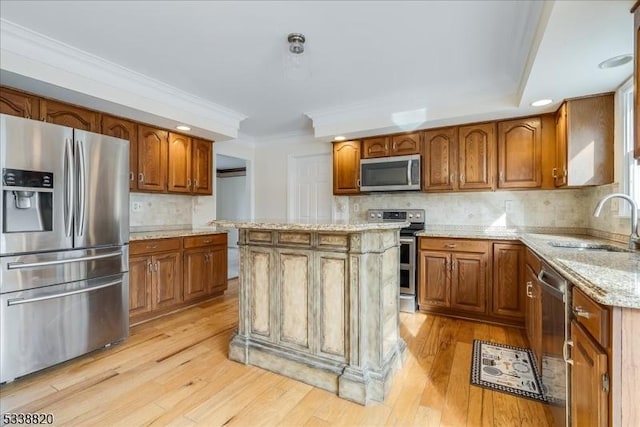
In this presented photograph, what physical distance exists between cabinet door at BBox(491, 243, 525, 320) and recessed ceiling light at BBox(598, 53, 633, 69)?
1578 millimetres

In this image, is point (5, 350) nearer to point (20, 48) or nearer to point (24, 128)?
point (24, 128)

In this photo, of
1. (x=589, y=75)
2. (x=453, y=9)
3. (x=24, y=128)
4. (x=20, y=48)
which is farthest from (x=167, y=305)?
(x=589, y=75)

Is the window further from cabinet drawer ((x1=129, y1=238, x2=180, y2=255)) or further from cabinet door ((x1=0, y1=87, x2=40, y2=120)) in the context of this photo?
cabinet door ((x1=0, y1=87, x2=40, y2=120))

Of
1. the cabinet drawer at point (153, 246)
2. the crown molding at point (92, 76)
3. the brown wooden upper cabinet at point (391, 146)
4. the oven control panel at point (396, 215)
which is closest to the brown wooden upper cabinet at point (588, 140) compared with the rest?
the brown wooden upper cabinet at point (391, 146)

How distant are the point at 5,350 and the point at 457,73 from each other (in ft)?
13.2

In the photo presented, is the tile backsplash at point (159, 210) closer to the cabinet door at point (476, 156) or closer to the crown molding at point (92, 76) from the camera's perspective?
the crown molding at point (92, 76)

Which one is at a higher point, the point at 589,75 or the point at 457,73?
the point at 457,73

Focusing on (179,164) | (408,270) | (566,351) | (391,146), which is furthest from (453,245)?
(179,164)

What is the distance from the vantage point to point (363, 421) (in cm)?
169

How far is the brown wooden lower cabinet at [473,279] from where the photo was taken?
3008 mm

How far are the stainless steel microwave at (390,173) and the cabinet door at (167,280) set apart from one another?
95.0 inches

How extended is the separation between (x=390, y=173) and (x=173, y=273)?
2778 millimetres

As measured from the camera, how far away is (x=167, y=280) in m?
3.33

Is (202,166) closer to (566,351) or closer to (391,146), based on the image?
(391,146)
